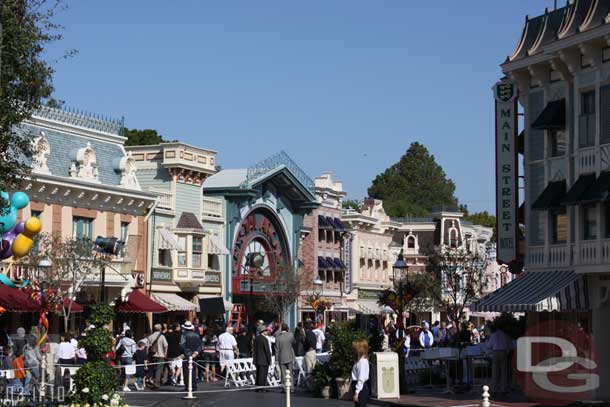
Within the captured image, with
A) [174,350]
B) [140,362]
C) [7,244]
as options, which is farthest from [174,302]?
[7,244]

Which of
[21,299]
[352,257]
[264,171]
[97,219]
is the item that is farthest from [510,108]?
[352,257]

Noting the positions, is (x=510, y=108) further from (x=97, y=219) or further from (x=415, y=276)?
(x=415, y=276)

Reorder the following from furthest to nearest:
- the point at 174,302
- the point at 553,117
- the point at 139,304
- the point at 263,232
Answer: the point at 263,232 → the point at 174,302 → the point at 139,304 → the point at 553,117

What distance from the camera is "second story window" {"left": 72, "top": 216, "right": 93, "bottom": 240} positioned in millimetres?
48531

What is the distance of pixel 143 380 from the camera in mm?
32562

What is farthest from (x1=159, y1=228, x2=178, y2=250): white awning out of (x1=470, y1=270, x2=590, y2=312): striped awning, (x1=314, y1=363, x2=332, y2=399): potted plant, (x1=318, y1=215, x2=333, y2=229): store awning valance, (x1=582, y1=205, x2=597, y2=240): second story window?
(x1=582, y1=205, x2=597, y2=240): second story window

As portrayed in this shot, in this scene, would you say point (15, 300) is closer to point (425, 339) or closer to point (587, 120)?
point (425, 339)

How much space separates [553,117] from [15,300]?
20.1m

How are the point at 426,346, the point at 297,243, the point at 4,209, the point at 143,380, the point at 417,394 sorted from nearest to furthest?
the point at 4,209 → the point at 417,394 → the point at 143,380 → the point at 426,346 → the point at 297,243

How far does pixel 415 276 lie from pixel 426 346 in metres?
Answer: 31.7

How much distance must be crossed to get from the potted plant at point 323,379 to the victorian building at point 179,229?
78.1 feet

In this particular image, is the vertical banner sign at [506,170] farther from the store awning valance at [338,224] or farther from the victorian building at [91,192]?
the store awning valance at [338,224]

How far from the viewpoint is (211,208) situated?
200 ft

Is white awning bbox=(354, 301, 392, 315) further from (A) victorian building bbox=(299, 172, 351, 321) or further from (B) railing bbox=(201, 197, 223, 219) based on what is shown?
(B) railing bbox=(201, 197, 223, 219)
